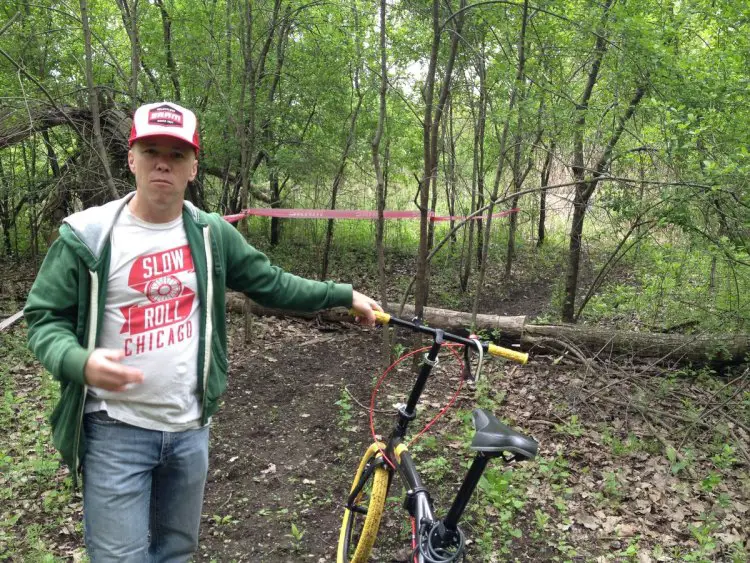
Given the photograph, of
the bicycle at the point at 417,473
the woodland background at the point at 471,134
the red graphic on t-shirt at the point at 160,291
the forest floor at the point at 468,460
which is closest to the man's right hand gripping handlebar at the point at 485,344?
the bicycle at the point at 417,473

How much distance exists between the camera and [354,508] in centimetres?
342

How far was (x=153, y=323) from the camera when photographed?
2.05 metres

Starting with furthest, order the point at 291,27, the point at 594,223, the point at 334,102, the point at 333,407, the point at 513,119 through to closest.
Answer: the point at 334,102
the point at 291,27
the point at 594,223
the point at 513,119
the point at 333,407

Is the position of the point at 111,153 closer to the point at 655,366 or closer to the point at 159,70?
the point at 159,70

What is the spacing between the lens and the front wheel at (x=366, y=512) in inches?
119

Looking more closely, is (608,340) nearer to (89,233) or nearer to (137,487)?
(137,487)

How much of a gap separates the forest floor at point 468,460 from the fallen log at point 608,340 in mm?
202

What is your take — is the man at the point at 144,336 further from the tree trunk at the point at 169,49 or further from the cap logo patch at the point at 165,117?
the tree trunk at the point at 169,49

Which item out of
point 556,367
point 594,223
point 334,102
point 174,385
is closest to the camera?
point 174,385

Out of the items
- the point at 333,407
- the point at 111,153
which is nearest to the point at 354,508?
the point at 333,407

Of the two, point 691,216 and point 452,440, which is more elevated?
point 691,216

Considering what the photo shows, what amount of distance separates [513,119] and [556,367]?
2849 millimetres

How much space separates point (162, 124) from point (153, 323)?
2.27ft

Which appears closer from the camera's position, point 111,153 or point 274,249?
point 111,153
